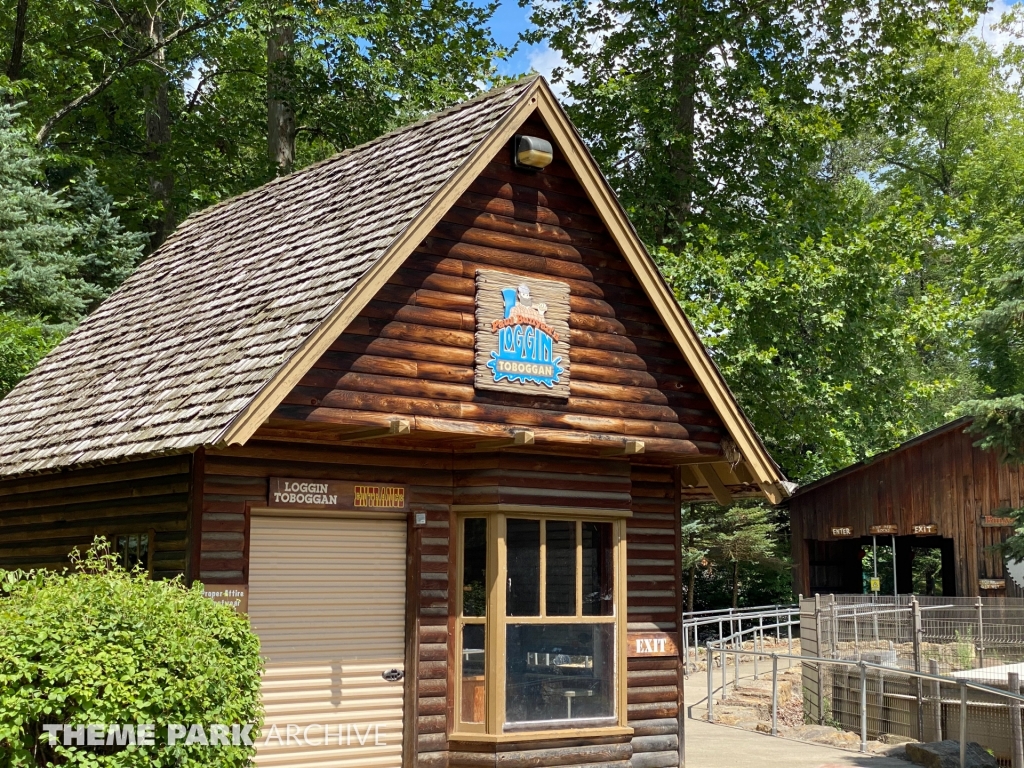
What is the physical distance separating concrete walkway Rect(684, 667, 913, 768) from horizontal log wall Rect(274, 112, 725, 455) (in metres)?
3.90

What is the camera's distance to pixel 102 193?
86.8 feet

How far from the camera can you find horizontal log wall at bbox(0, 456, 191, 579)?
35.7 feet

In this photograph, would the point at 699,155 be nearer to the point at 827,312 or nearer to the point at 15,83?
the point at 827,312

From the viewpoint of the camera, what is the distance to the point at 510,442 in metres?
11.5

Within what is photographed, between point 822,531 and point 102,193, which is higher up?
point 102,193

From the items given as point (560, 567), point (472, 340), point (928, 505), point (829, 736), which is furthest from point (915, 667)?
point (928, 505)

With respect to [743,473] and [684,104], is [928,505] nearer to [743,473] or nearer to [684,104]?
[684,104]

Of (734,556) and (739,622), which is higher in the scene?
(734,556)

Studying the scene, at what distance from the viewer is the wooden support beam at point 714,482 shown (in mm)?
13883

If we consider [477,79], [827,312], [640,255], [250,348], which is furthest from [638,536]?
[477,79]

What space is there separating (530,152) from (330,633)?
191 inches

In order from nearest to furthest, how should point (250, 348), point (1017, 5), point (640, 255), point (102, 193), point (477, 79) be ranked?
point (250, 348)
point (640, 255)
point (102, 193)
point (477, 79)
point (1017, 5)

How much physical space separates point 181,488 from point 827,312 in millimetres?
19653

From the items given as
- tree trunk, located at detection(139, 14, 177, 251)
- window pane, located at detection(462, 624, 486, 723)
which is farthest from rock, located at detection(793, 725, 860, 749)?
tree trunk, located at detection(139, 14, 177, 251)
